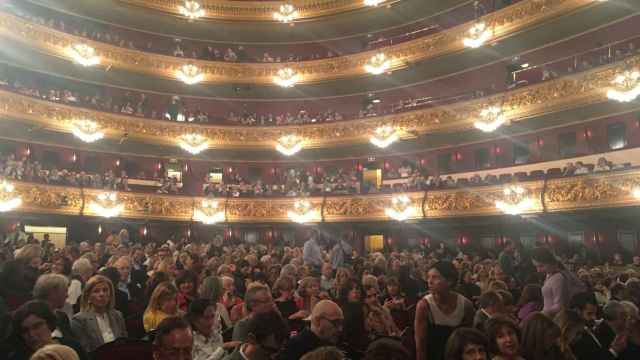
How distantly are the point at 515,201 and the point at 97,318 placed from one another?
58.8ft

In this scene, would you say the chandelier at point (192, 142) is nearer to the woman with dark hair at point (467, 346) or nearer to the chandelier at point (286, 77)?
the chandelier at point (286, 77)

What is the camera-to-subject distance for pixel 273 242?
2817 cm

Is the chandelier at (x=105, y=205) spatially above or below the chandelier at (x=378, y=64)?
below

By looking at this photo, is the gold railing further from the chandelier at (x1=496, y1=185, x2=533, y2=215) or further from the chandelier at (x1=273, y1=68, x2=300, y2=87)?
the chandelier at (x1=273, y1=68, x2=300, y2=87)

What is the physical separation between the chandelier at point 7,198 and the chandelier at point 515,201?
1883cm

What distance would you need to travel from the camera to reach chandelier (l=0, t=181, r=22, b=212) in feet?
64.0

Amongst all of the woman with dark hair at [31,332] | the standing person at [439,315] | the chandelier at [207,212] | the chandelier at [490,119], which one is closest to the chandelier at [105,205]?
the chandelier at [207,212]

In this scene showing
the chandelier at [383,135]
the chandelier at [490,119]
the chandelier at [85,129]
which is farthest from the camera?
the chandelier at [383,135]

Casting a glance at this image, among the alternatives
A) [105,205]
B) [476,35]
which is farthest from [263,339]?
[105,205]

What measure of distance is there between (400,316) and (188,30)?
1096 inches

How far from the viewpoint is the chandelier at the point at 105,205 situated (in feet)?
75.9

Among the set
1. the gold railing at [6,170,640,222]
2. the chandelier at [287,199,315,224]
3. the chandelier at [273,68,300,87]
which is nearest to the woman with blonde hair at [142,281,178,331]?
the gold railing at [6,170,640,222]

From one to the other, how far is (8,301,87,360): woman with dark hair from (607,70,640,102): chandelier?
17433 mm

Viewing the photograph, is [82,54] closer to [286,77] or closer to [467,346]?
[286,77]
